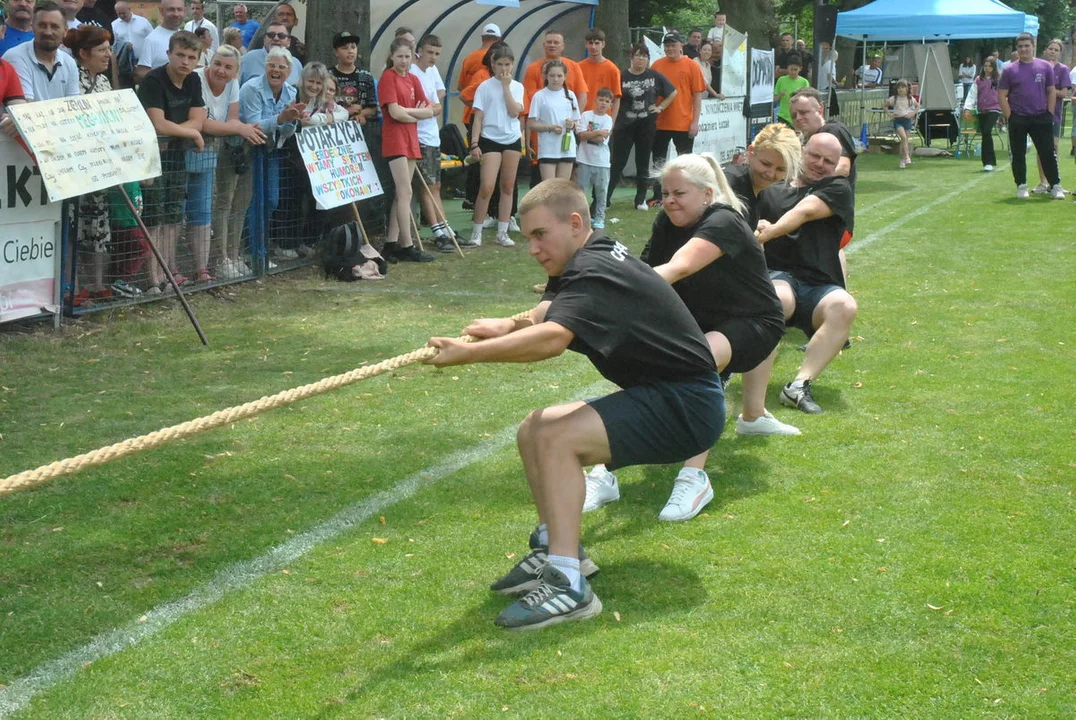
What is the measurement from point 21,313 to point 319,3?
16.9 feet

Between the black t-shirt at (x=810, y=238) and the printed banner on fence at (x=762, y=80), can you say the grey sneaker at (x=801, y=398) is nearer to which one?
the black t-shirt at (x=810, y=238)

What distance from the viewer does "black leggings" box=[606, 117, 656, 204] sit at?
52.5 feet

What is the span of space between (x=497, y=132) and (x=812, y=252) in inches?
247

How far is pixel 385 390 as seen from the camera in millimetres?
7113

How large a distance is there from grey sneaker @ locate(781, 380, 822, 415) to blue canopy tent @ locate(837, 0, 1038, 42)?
20.0 metres

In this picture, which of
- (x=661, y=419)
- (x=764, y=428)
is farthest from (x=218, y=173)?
(x=661, y=419)

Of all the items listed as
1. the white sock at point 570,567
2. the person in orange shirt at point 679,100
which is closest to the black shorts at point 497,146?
the person in orange shirt at point 679,100

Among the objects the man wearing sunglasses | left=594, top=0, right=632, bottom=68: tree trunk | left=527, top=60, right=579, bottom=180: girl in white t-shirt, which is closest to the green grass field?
the man wearing sunglasses

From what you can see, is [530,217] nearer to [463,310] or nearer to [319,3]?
[463,310]

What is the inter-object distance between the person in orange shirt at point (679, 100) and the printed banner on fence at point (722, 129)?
1.45 feet

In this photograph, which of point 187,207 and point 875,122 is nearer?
point 187,207

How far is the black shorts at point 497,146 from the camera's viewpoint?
1282 cm

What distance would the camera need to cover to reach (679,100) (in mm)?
16578

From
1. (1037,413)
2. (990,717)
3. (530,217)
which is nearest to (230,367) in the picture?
(530,217)
